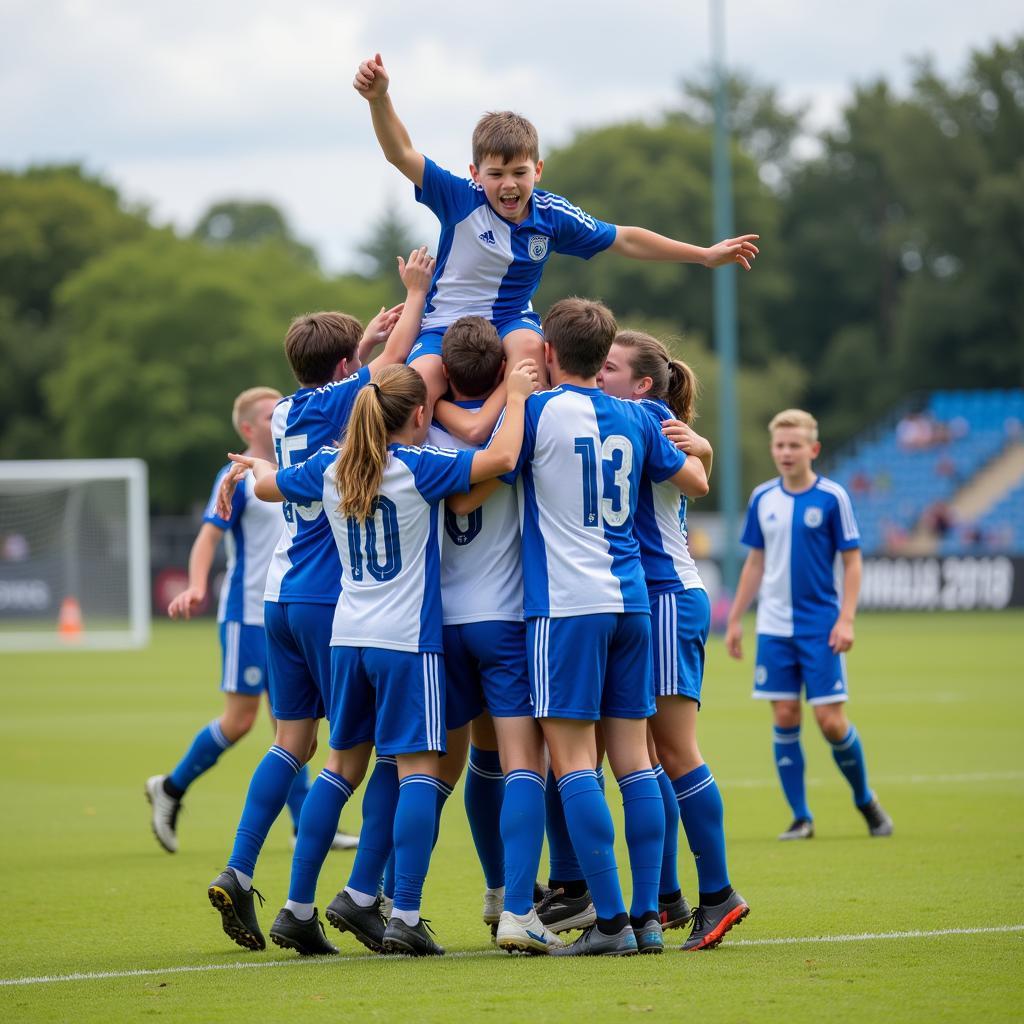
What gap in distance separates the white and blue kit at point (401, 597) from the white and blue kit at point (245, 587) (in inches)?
125

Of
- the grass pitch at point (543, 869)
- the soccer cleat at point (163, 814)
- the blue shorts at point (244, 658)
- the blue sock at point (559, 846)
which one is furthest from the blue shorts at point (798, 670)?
the soccer cleat at point (163, 814)

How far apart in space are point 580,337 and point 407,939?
89.3 inches

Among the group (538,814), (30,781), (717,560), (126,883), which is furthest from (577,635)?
(717,560)

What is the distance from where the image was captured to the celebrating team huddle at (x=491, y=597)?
604 cm

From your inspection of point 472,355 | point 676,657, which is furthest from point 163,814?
point 472,355

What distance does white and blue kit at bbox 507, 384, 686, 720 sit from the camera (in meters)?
6.00

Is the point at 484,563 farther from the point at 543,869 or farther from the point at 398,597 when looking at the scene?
the point at 543,869

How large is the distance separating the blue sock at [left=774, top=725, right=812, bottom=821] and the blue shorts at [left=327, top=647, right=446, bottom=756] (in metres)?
3.88

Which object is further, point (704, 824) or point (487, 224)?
point (487, 224)

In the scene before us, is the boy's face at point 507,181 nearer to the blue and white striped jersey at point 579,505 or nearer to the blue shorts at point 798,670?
the blue and white striped jersey at point 579,505

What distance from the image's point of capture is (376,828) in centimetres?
629

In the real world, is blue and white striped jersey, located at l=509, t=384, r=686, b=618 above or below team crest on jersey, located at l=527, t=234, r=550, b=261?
below

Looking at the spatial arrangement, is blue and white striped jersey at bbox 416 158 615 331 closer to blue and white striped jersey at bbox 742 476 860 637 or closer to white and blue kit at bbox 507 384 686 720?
white and blue kit at bbox 507 384 686 720

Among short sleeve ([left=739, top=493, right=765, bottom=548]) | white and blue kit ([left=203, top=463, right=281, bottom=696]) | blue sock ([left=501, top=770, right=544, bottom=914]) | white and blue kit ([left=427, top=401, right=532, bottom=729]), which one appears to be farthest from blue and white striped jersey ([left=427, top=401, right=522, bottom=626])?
short sleeve ([left=739, top=493, right=765, bottom=548])
